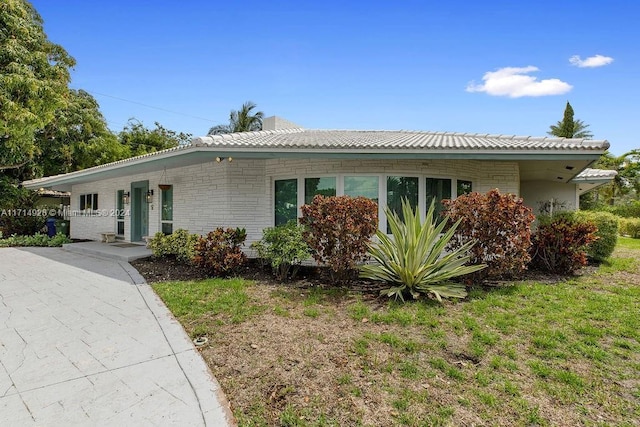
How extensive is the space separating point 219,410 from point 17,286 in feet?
21.9

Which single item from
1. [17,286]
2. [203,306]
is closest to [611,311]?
[203,306]

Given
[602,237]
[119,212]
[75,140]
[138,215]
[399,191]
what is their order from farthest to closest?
[75,140], [119,212], [138,215], [602,237], [399,191]

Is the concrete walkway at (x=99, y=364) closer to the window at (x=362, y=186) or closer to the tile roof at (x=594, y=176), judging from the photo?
the window at (x=362, y=186)

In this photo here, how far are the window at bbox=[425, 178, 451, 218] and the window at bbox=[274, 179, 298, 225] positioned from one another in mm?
3348

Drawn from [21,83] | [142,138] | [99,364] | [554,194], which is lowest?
[99,364]

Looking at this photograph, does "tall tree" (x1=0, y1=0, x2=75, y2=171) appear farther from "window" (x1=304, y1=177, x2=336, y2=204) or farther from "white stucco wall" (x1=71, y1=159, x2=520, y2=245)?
"window" (x1=304, y1=177, x2=336, y2=204)

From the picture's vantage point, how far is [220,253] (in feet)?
23.8

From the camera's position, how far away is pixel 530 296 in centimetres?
552

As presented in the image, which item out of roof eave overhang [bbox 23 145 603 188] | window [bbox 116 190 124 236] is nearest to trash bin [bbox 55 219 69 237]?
window [bbox 116 190 124 236]

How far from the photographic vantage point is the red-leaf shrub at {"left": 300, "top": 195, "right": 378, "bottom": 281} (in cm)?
605

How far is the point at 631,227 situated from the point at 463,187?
1724cm

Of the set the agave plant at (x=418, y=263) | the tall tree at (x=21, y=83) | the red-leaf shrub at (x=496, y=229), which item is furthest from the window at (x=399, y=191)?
the tall tree at (x=21, y=83)

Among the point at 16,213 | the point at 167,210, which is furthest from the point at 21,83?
the point at 16,213

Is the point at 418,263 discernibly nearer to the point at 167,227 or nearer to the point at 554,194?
the point at 167,227
